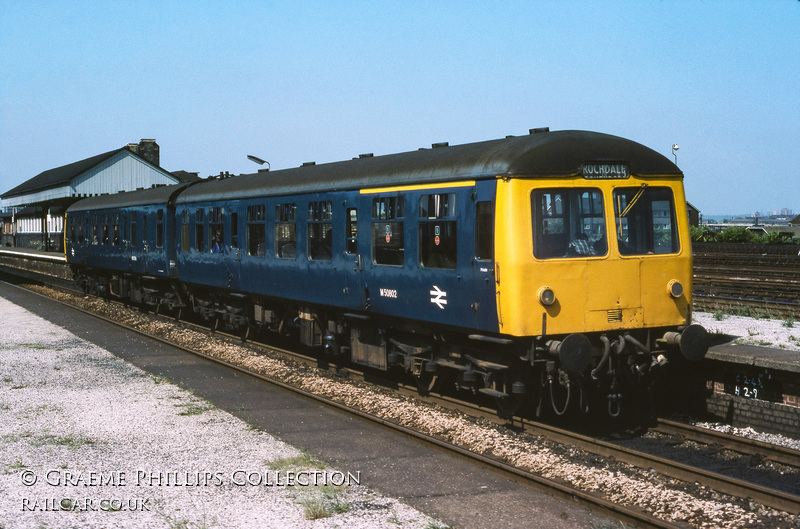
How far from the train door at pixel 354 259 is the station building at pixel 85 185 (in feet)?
118

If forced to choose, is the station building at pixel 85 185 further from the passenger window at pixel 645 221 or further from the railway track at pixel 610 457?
the passenger window at pixel 645 221

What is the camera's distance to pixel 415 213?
10.3 meters

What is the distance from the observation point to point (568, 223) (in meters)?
8.93

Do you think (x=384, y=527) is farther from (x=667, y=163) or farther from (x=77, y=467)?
(x=667, y=163)

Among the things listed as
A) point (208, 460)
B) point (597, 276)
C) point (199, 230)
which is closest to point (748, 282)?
point (199, 230)

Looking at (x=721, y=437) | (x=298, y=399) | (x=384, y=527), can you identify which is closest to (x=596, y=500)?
(x=384, y=527)

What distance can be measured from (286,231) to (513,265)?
6181mm

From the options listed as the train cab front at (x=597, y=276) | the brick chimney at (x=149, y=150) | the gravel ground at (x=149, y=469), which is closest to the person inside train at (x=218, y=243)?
the gravel ground at (x=149, y=469)

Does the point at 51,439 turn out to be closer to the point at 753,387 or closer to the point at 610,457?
the point at 610,457

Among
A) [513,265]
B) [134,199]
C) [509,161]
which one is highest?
[134,199]

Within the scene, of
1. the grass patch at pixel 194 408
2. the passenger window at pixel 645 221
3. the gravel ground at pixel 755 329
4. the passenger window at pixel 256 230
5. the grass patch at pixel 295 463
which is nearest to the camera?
the grass patch at pixel 295 463

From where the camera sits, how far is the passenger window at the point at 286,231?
13.6m

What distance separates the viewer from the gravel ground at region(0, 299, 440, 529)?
263 inches

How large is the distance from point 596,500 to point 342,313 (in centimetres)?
650
